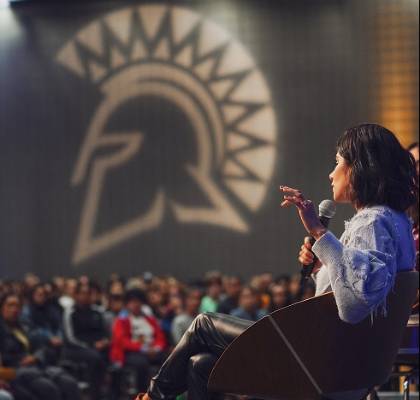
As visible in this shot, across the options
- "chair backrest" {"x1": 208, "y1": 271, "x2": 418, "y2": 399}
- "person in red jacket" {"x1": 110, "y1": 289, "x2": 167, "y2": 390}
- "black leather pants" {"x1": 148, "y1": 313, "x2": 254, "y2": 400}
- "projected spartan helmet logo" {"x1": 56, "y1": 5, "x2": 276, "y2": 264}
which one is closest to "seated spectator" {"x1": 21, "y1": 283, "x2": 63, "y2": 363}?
"person in red jacket" {"x1": 110, "y1": 289, "x2": 167, "y2": 390}

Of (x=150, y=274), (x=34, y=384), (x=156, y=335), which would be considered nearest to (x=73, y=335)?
(x=156, y=335)

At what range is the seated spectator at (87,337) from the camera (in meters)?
8.84

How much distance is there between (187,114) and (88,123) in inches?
60.2

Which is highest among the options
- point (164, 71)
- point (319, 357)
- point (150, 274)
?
point (164, 71)

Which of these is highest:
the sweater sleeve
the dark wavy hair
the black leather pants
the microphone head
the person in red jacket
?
the dark wavy hair

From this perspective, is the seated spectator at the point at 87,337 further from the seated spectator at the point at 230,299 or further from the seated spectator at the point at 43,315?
the seated spectator at the point at 230,299

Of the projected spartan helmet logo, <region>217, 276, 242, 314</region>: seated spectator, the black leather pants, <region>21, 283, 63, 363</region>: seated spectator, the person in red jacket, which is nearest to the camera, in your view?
the black leather pants

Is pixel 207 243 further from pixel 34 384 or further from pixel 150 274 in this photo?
pixel 34 384

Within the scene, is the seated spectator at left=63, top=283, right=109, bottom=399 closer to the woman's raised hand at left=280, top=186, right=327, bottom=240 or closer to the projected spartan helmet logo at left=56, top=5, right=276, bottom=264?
the projected spartan helmet logo at left=56, top=5, right=276, bottom=264

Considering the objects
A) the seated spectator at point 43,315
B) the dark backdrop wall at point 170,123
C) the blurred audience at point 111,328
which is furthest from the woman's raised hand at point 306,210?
the dark backdrop wall at point 170,123

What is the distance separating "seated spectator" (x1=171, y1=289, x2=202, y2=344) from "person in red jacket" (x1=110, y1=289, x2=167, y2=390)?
132 mm

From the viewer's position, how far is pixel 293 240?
46.5 feet

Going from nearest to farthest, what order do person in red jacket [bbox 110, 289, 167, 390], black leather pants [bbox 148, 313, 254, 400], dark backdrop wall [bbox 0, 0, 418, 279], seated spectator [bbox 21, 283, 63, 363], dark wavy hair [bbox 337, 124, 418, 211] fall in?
dark wavy hair [bbox 337, 124, 418, 211] < black leather pants [bbox 148, 313, 254, 400] < person in red jacket [bbox 110, 289, 167, 390] < seated spectator [bbox 21, 283, 63, 363] < dark backdrop wall [bbox 0, 0, 418, 279]

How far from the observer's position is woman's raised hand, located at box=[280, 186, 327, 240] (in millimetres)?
2420
